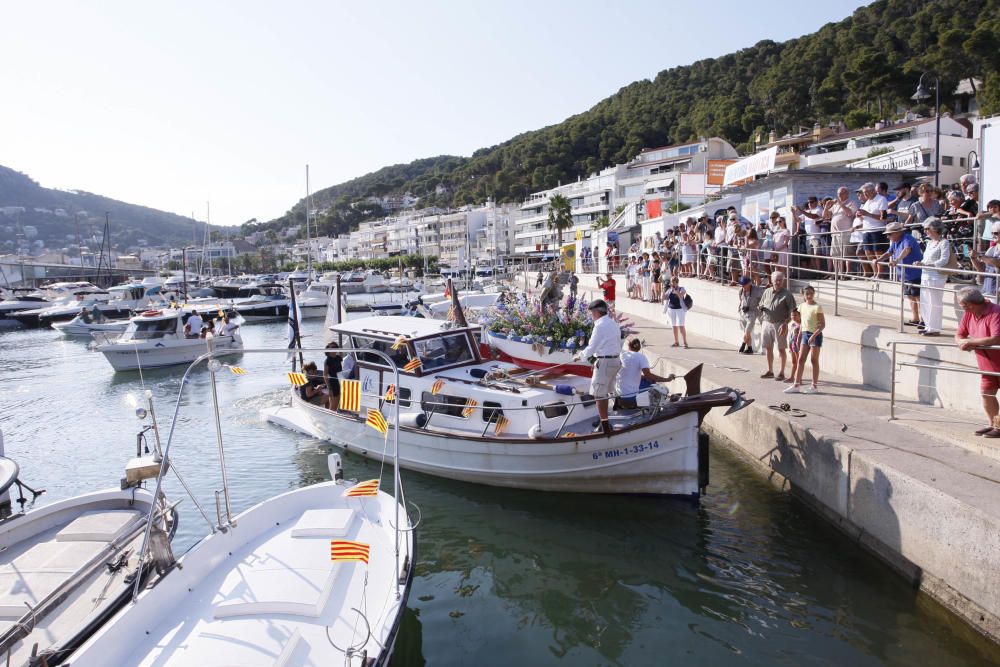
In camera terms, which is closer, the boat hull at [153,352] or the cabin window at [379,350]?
the cabin window at [379,350]

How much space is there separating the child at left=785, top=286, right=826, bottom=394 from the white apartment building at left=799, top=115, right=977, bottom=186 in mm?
30518

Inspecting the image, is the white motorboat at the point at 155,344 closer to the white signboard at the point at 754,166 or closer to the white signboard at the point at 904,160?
the white signboard at the point at 754,166

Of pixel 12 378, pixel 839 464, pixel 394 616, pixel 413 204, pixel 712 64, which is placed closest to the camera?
pixel 394 616

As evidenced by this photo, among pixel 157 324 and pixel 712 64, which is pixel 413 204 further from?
pixel 157 324

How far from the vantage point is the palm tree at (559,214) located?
3290 inches

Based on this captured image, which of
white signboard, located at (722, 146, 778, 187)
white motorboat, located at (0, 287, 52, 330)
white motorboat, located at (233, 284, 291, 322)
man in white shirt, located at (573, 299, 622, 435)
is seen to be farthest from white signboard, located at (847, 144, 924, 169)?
white motorboat, located at (0, 287, 52, 330)

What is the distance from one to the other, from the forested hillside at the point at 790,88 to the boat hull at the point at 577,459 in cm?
5080

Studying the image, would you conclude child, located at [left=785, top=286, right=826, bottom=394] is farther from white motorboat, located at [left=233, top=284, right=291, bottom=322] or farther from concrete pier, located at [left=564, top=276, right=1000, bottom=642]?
white motorboat, located at [left=233, top=284, right=291, bottom=322]

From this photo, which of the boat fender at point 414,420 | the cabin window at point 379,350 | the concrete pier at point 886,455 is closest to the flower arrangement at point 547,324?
the concrete pier at point 886,455

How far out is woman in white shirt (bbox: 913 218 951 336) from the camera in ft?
32.3

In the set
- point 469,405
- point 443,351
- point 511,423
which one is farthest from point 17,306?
point 511,423

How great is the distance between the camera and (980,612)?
602cm

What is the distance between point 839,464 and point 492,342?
26.2 feet

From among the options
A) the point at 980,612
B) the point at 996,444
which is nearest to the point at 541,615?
the point at 980,612
